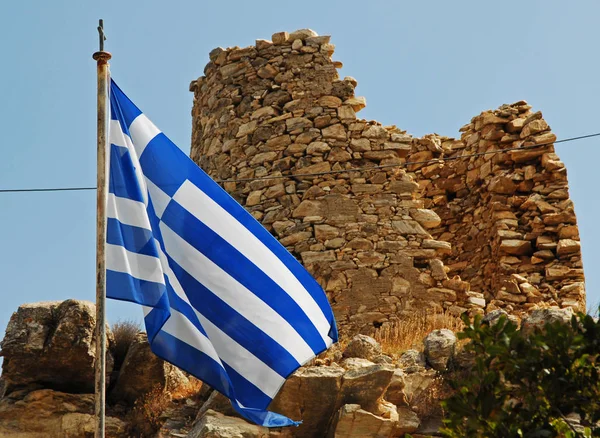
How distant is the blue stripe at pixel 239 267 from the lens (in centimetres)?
837

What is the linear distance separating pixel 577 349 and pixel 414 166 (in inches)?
385

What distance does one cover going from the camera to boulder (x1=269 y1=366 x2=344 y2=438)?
9945 millimetres

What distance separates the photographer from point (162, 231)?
8.34 meters

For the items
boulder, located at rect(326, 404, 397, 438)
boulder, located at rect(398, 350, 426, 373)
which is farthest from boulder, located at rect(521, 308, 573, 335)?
boulder, located at rect(326, 404, 397, 438)

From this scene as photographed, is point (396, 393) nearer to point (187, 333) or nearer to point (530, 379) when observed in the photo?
point (187, 333)

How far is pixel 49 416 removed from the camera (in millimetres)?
10531

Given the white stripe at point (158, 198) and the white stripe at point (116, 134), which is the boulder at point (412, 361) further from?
the white stripe at point (116, 134)

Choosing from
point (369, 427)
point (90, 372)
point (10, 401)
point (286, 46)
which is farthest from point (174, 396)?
point (286, 46)

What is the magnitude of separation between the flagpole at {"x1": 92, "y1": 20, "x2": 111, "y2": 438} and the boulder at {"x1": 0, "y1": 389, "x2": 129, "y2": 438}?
2556 millimetres

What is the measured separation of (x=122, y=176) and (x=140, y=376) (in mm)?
3355

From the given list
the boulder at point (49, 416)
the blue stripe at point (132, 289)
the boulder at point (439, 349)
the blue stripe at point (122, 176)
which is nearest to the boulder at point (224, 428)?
the boulder at point (49, 416)

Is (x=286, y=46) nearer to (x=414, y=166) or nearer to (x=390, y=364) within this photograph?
(x=414, y=166)

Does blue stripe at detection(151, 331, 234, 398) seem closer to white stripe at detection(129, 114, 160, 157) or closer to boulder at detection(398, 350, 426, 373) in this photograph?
white stripe at detection(129, 114, 160, 157)

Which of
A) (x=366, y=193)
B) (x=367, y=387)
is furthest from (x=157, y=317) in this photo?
(x=366, y=193)
